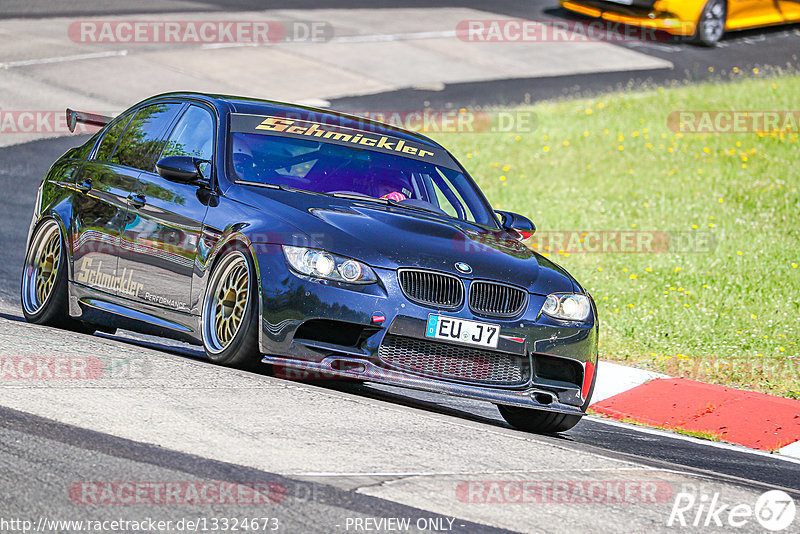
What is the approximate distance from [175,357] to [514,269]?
2.00 meters

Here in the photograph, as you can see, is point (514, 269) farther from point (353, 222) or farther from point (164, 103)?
point (164, 103)

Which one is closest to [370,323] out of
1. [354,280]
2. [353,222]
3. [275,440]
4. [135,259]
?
[354,280]

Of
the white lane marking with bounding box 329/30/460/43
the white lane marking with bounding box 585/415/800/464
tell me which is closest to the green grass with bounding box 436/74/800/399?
the white lane marking with bounding box 585/415/800/464

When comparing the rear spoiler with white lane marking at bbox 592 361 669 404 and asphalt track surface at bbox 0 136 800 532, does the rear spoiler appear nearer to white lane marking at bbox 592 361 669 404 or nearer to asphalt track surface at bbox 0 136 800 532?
asphalt track surface at bbox 0 136 800 532

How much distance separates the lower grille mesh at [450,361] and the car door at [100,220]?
6.74 ft

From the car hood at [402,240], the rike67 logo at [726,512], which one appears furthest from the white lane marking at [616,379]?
the rike67 logo at [726,512]

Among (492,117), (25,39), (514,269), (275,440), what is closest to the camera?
(275,440)

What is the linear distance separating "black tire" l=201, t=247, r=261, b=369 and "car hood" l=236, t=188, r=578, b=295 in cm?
32

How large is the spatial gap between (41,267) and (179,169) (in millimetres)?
1954

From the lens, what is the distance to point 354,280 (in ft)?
22.0

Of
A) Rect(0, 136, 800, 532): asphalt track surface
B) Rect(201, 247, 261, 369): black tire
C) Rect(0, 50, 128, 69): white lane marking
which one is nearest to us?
Rect(0, 136, 800, 532): asphalt track surface

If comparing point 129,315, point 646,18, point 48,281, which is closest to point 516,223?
point 129,315

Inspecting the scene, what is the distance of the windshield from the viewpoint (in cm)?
766

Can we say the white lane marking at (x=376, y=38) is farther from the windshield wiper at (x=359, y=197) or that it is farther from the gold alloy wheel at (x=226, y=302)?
the gold alloy wheel at (x=226, y=302)
